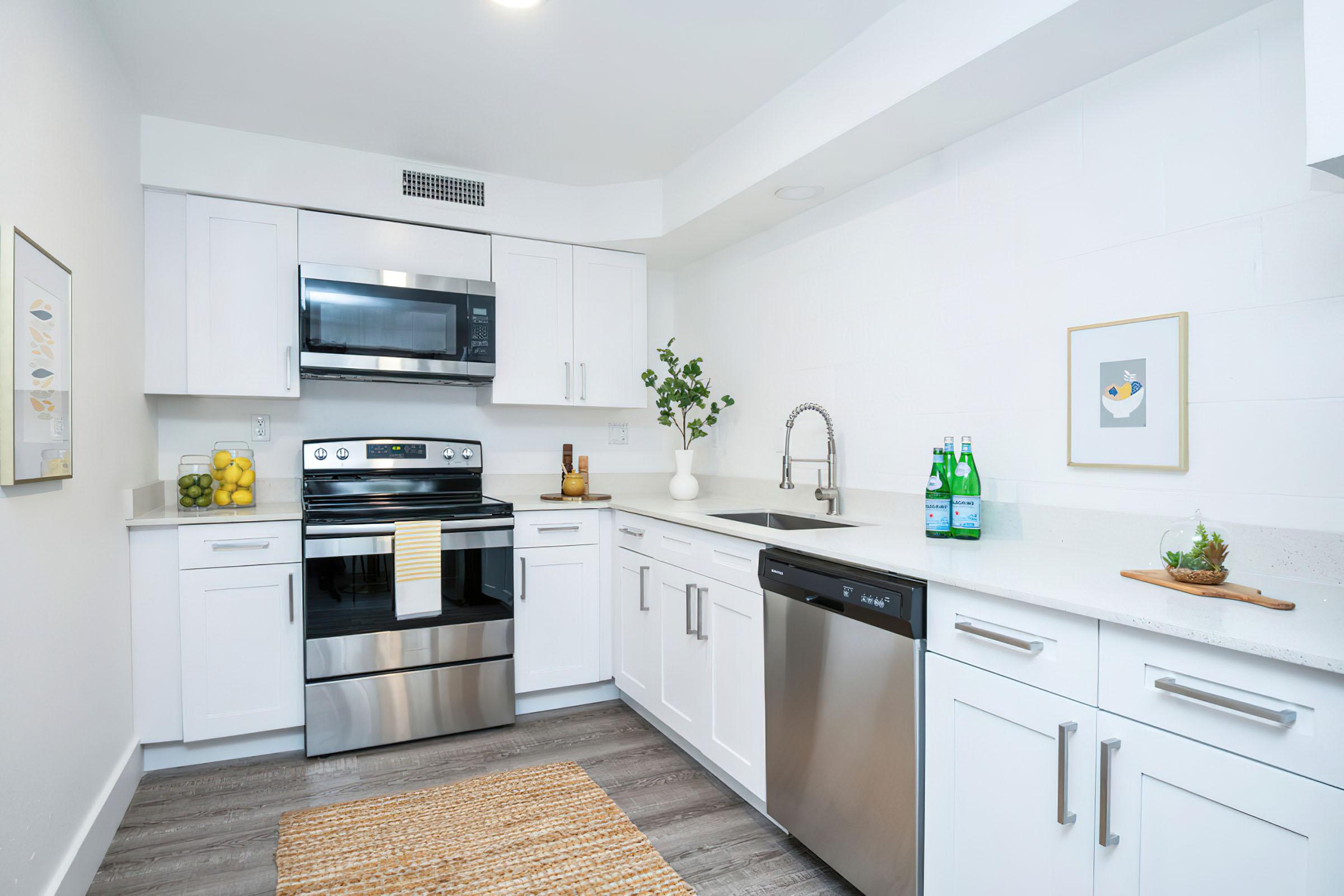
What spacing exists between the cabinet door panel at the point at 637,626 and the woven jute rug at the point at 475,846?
557 mm

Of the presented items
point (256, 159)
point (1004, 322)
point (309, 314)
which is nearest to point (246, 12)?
point (256, 159)

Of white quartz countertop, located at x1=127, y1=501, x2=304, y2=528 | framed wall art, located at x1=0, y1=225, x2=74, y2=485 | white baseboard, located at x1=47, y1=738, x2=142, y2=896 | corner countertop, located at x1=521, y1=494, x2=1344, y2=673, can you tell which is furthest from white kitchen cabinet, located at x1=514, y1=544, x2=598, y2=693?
framed wall art, located at x1=0, y1=225, x2=74, y2=485

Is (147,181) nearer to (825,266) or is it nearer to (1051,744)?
→ (825,266)

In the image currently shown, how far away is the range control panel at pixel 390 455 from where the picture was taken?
10.3ft

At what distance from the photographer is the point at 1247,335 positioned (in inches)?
63.2

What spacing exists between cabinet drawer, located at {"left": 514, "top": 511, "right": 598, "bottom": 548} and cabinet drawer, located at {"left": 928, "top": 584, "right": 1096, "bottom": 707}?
1.94m

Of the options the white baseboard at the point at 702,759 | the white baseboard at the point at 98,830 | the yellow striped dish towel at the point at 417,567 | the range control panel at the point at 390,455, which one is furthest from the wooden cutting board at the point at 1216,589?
the range control panel at the point at 390,455

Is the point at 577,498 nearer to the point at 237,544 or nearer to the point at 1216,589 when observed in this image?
the point at 237,544

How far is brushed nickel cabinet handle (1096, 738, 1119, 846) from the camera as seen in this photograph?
4.16ft

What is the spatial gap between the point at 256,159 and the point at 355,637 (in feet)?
6.36

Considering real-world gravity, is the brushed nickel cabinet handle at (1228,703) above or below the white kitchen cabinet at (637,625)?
above

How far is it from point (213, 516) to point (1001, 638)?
2711 millimetres

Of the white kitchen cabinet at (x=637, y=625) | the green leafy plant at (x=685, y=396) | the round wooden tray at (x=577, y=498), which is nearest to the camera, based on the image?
the white kitchen cabinet at (x=637, y=625)

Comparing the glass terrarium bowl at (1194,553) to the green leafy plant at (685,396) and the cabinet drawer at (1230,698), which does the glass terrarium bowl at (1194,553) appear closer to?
the cabinet drawer at (1230,698)
